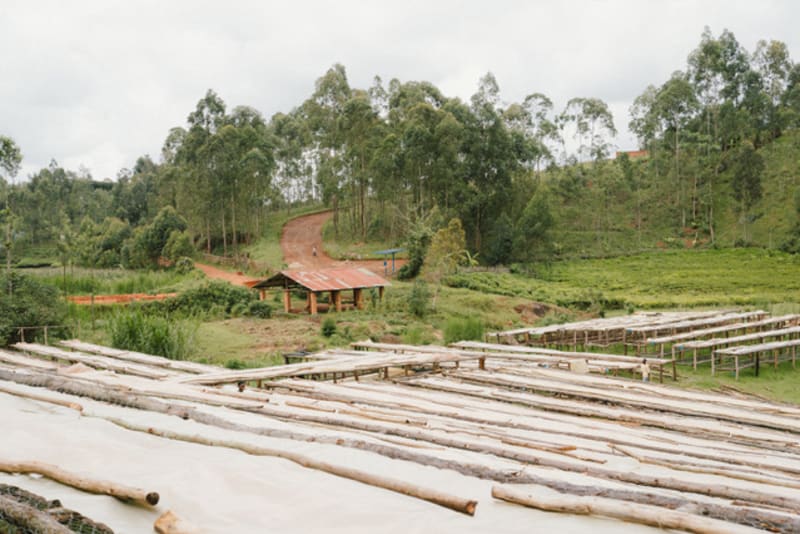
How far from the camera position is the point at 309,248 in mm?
36062

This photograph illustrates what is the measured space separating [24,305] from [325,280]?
9122mm

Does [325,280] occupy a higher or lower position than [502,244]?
lower

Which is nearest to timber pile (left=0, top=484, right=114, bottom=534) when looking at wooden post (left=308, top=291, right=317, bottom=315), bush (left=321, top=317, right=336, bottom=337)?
bush (left=321, top=317, right=336, bottom=337)

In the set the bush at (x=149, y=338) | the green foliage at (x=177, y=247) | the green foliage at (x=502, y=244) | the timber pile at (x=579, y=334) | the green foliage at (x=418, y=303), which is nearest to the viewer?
the bush at (x=149, y=338)

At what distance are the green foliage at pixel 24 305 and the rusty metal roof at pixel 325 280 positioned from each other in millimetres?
6855

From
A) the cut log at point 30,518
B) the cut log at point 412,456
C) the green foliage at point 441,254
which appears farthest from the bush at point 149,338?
the green foliage at point 441,254

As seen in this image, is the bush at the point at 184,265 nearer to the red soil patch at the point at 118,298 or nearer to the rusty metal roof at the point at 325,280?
the red soil patch at the point at 118,298

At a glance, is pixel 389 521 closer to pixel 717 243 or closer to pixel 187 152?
pixel 187 152

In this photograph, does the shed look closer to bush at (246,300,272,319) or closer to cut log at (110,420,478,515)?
bush at (246,300,272,319)

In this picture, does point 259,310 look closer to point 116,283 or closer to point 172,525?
point 116,283

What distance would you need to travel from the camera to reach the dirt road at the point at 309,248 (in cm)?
3167

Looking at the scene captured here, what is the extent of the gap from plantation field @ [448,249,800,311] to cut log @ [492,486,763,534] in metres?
20.1

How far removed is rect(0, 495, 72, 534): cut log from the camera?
252 centimetres

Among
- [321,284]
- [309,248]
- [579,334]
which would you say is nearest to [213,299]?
[321,284]
